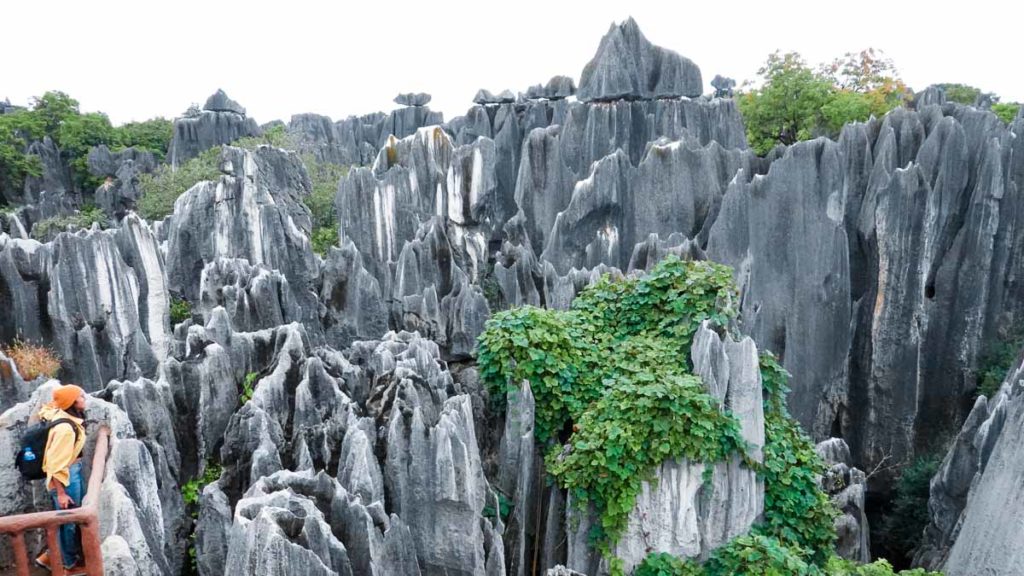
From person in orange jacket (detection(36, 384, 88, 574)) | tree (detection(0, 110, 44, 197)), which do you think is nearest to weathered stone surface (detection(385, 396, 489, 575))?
person in orange jacket (detection(36, 384, 88, 574))

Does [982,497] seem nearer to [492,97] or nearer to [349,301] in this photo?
[349,301]

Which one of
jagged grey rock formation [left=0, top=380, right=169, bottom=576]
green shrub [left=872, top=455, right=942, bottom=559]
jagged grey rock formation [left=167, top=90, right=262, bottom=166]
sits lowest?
green shrub [left=872, top=455, right=942, bottom=559]

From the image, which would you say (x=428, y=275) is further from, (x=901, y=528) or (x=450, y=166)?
(x=901, y=528)

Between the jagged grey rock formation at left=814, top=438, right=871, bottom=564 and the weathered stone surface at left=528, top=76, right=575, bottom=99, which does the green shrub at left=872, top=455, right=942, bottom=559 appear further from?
the weathered stone surface at left=528, top=76, right=575, bottom=99

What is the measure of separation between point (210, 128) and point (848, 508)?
3867cm

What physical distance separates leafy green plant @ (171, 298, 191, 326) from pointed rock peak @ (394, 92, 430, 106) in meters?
35.1

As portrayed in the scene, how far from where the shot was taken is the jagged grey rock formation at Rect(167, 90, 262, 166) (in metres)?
37.5

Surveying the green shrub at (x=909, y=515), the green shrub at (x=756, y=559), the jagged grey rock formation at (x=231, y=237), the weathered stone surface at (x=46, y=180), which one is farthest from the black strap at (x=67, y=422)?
the weathered stone surface at (x=46, y=180)

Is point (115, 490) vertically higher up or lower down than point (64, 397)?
lower down

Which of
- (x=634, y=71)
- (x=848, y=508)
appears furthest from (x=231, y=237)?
(x=634, y=71)

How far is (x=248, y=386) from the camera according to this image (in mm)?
8586

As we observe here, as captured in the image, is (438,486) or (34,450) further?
(438,486)

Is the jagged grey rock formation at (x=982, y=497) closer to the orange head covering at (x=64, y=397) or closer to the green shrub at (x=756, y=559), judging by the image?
the green shrub at (x=756, y=559)

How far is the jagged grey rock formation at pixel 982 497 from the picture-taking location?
27.2 feet
